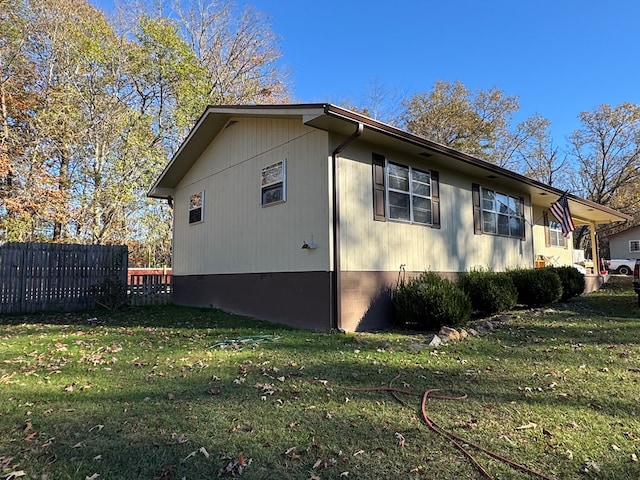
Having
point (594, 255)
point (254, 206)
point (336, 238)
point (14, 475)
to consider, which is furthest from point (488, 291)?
point (594, 255)

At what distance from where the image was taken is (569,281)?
450 inches

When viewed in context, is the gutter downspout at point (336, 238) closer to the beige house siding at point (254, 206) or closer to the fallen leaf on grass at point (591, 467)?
the beige house siding at point (254, 206)

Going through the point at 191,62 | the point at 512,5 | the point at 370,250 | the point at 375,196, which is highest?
the point at 191,62

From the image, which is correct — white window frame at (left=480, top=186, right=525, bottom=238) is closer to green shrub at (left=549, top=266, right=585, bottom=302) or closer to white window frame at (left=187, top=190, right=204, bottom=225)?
green shrub at (left=549, top=266, right=585, bottom=302)

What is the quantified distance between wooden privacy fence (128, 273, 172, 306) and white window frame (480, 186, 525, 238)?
9460mm

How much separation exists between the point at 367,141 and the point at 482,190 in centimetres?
472

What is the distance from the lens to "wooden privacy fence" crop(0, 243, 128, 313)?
10180 millimetres

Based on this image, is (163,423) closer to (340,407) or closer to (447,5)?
(340,407)

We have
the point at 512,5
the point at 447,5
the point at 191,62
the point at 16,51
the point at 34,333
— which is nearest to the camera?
the point at 34,333

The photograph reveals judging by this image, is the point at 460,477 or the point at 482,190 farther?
the point at 482,190

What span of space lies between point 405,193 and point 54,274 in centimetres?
922

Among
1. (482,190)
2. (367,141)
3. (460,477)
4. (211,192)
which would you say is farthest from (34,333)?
(482,190)

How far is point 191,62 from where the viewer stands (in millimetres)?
19734

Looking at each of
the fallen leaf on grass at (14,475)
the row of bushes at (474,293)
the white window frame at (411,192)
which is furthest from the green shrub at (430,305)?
the fallen leaf on grass at (14,475)
